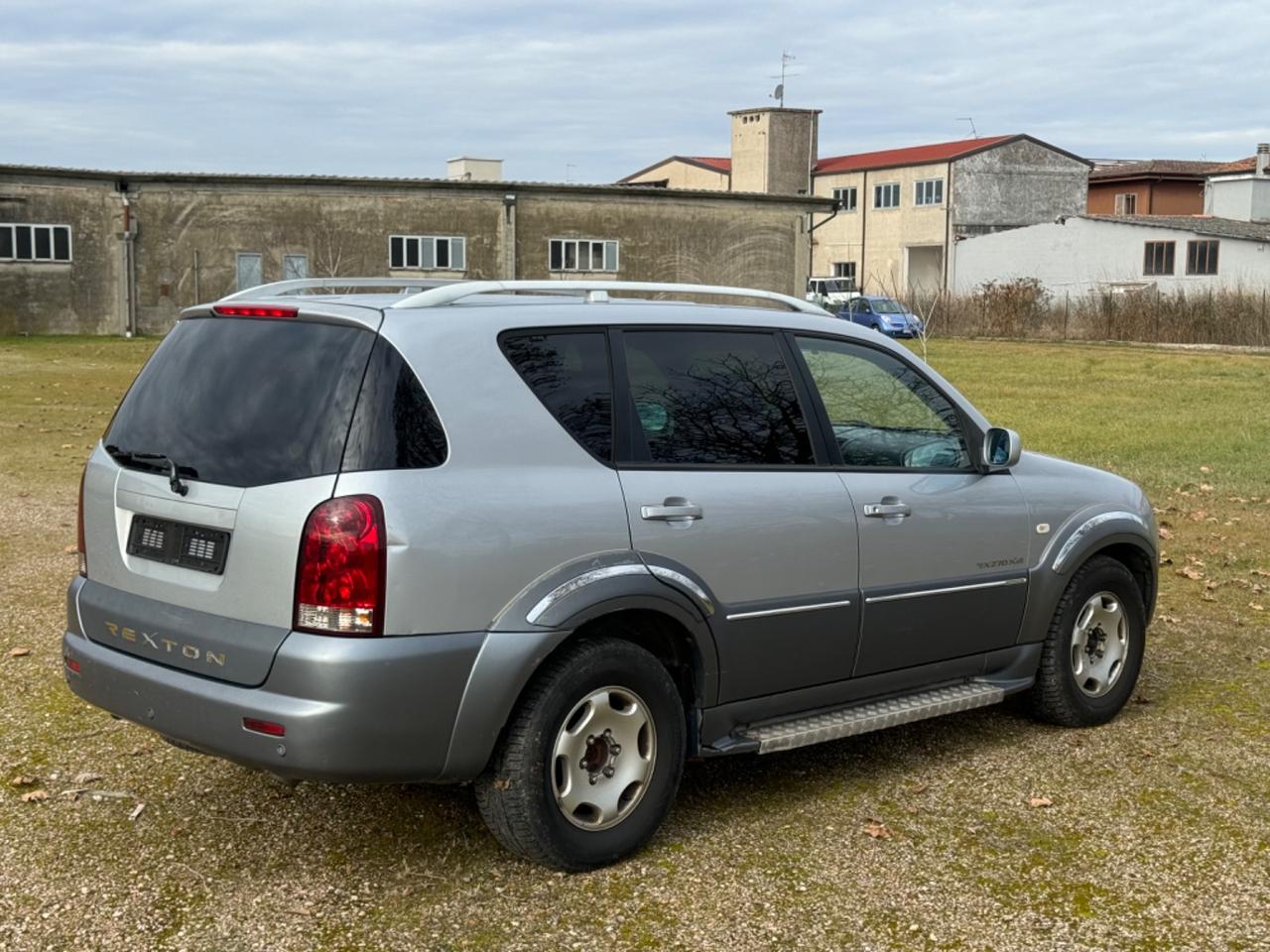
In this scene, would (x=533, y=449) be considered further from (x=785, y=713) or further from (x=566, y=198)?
(x=566, y=198)

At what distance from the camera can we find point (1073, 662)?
633cm

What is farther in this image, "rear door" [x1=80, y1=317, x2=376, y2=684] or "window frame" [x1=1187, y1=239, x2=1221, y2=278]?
"window frame" [x1=1187, y1=239, x2=1221, y2=278]

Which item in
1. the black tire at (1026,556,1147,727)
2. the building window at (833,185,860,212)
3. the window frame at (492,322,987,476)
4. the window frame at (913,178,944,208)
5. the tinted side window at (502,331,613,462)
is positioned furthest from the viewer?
the building window at (833,185,860,212)

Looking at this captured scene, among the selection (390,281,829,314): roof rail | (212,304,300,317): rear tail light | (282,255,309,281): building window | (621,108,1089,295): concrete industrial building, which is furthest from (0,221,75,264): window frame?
(212,304,300,317): rear tail light

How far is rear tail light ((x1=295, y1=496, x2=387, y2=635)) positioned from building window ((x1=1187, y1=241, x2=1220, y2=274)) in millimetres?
60748

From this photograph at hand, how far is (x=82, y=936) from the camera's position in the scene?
4.24m

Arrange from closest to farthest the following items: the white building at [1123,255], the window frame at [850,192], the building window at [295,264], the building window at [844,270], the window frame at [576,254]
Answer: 1. the building window at [295,264]
2. the window frame at [576,254]
3. the white building at [1123,255]
4. the window frame at [850,192]
5. the building window at [844,270]

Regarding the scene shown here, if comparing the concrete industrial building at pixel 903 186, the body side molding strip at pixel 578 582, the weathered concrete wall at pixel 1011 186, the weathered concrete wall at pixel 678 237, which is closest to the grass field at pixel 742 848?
the body side molding strip at pixel 578 582

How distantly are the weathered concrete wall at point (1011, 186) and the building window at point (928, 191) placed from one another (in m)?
0.84

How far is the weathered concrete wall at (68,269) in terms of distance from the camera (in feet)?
146

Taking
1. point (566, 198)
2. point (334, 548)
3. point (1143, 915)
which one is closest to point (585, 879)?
point (334, 548)

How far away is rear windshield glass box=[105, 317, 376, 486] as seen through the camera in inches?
172

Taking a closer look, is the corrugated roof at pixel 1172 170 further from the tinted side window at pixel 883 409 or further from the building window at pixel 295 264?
the tinted side window at pixel 883 409

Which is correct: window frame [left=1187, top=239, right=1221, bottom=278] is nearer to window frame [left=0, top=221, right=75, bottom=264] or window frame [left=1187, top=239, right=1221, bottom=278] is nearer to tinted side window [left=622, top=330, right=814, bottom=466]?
window frame [left=0, top=221, right=75, bottom=264]
